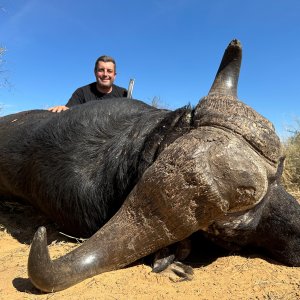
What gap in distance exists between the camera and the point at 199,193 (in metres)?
2.35

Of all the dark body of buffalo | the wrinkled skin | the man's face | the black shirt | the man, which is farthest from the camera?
the man's face

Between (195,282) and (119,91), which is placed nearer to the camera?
(195,282)

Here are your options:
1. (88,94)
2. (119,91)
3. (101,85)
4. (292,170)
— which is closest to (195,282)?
(88,94)

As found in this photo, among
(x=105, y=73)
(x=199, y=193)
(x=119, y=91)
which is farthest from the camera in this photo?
(x=119, y=91)

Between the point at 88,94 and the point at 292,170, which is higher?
the point at 88,94

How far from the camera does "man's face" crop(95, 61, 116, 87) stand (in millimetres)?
6422

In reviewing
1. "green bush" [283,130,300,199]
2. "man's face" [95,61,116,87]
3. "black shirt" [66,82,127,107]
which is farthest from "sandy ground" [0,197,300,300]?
"man's face" [95,61,116,87]

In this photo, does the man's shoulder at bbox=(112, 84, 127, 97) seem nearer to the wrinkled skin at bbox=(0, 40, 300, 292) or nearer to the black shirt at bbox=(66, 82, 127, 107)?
the black shirt at bbox=(66, 82, 127, 107)

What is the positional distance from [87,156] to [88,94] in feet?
10.1

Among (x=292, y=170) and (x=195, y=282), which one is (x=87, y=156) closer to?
(x=195, y=282)

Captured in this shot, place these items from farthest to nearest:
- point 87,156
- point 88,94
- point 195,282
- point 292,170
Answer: point 292,170, point 88,94, point 87,156, point 195,282

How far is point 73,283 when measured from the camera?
2414 mm

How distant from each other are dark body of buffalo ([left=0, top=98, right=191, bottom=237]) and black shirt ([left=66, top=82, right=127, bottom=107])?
2.12 meters

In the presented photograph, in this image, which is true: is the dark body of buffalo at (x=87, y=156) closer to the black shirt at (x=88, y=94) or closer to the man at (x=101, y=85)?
the black shirt at (x=88, y=94)
